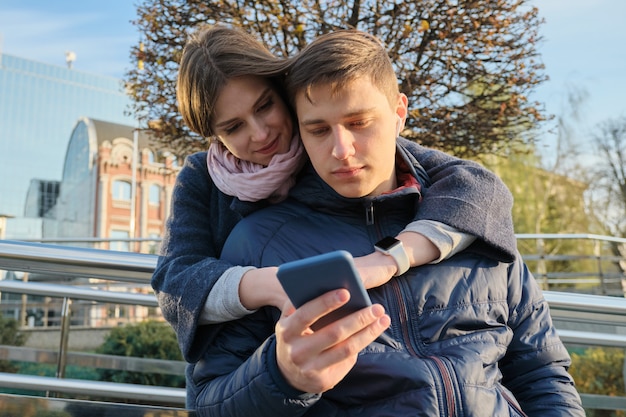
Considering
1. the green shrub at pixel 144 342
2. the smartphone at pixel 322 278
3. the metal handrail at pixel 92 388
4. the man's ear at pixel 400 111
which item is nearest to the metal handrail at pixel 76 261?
the metal handrail at pixel 92 388

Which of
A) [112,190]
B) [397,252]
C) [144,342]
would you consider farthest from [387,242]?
[112,190]

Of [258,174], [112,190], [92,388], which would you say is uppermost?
[112,190]

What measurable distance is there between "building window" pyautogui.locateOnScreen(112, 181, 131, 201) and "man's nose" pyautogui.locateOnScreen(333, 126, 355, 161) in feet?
107

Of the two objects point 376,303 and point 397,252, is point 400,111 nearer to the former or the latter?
point 397,252

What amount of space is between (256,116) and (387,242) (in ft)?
1.81

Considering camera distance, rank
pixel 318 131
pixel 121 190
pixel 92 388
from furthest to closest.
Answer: pixel 121 190, pixel 92 388, pixel 318 131

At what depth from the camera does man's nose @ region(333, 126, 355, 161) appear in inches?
58.5

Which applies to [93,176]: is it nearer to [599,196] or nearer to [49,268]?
[599,196]

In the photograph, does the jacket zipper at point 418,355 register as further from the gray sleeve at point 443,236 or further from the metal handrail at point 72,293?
the metal handrail at point 72,293

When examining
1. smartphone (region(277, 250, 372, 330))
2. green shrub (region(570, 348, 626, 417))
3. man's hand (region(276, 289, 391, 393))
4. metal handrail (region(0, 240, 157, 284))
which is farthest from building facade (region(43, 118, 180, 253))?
smartphone (region(277, 250, 372, 330))

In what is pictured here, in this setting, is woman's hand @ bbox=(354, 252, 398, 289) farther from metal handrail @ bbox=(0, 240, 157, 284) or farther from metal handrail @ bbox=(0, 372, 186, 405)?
metal handrail @ bbox=(0, 372, 186, 405)

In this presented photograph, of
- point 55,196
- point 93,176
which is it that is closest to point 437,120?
point 93,176

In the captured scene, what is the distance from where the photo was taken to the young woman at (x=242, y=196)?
145 cm

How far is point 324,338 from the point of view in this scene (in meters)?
1.05
